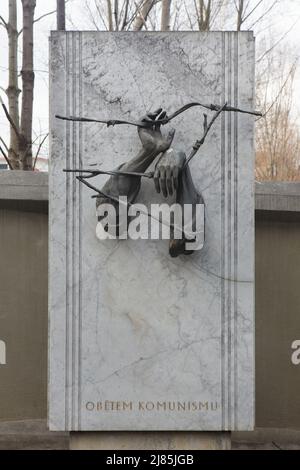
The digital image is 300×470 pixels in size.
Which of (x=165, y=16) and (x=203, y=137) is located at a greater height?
(x=165, y=16)

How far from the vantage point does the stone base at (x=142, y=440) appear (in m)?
5.20

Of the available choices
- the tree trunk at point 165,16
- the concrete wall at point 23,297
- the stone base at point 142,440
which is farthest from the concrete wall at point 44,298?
the tree trunk at point 165,16

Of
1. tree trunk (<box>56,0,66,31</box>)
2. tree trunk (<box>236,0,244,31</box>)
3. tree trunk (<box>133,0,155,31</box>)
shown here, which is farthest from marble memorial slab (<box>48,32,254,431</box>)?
tree trunk (<box>236,0,244,31</box>)

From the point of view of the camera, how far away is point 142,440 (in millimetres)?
5211

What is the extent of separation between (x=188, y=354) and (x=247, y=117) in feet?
5.21

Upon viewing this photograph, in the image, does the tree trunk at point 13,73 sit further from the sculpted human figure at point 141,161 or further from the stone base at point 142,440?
the stone base at point 142,440

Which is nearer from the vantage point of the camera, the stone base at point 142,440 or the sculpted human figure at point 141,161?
the sculpted human figure at point 141,161

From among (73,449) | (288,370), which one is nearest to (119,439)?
(73,449)

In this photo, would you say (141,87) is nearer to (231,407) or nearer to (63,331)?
(63,331)

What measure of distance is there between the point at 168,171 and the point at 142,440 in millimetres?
1762

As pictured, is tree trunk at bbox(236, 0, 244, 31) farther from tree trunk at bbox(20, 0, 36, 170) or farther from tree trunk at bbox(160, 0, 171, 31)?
tree trunk at bbox(20, 0, 36, 170)

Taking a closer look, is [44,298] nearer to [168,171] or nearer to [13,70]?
[168,171]

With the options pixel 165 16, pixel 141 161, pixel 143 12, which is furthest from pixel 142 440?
pixel 143 12

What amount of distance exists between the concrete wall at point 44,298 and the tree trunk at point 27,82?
2174 mm
